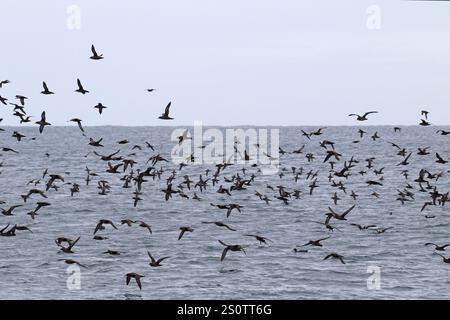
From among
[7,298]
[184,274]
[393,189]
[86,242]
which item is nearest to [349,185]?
[393,189]

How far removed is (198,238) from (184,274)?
1024cm

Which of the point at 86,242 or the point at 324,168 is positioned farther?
the point at 324,168

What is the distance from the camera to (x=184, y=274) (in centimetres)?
3384
